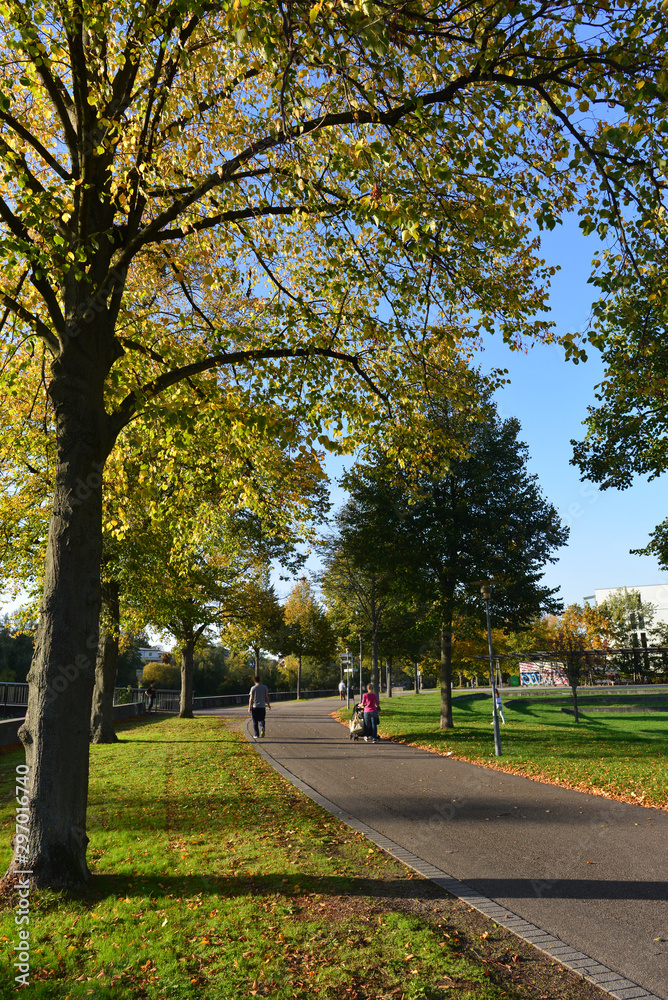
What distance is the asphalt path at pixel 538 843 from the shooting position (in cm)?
478

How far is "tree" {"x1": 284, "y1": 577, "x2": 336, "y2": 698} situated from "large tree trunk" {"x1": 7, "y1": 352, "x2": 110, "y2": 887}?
37.1m

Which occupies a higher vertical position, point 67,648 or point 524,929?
point 67,648

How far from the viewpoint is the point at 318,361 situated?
8719mm

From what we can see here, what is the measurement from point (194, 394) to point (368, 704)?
39.9ft

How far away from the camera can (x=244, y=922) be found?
5035mm

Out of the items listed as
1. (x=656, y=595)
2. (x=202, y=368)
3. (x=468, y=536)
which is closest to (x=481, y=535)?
(x=468, y=536)

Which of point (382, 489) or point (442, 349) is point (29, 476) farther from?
point (442, 349)

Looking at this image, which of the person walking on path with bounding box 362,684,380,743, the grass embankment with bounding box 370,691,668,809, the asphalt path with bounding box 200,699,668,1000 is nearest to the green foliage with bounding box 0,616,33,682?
the grass embankment with bounding box 370,691,668,809

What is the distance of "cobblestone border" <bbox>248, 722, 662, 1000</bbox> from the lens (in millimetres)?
3965

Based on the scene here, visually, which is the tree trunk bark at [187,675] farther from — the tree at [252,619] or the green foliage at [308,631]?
the green foliage at [308,631]

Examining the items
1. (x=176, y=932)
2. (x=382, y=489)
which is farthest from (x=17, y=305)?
(x=382, y=489)

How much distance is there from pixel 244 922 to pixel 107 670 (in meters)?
15.8

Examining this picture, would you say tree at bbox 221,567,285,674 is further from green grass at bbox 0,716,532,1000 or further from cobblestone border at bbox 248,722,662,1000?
cobblestone border at bbox 248,722,662,1000

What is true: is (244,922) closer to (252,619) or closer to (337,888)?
(337,888)
